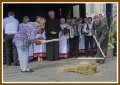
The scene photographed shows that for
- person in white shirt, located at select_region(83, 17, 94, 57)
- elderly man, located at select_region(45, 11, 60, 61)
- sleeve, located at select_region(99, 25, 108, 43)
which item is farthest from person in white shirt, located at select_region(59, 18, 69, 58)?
sleeve, located at select_region(99, 25, 108, 43)

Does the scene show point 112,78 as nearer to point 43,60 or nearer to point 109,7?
point 43,60

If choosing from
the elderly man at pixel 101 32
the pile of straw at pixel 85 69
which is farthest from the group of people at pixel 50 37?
the pile of straw at pixel 85 69

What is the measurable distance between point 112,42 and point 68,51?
189 cm

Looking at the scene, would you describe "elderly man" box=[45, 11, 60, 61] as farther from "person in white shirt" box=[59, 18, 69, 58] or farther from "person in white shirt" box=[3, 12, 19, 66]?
"person in white shirt" box=[3, 12, 19, 66]

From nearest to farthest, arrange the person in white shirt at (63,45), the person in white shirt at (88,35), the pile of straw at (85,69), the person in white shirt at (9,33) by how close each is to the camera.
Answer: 1. the pile of straw at (85,69)
2. the person in white shirt at (9,33)
3. the person in white shirt at (63,45)
4. the person in white shirt at (88,35)

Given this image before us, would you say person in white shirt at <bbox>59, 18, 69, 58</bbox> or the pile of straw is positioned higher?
person in white shirt at <bbox>59, 18, 69, 58</bbox>

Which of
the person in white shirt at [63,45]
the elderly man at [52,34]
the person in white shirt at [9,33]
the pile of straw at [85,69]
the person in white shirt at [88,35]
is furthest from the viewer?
the person in white shirt at [88,35]

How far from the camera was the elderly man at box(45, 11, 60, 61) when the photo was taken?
9.81 meters

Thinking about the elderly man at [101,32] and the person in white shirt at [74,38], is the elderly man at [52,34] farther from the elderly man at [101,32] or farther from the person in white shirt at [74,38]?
the elderly man at [101,32]

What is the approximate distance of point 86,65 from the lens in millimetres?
7559

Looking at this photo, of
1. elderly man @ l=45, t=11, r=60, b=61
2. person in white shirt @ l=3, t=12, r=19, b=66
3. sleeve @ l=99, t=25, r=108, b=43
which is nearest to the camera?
person in white shirt @ l=3, t=12, r=19, b=66

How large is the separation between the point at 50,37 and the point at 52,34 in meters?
0.14

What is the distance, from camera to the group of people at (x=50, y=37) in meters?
7.42

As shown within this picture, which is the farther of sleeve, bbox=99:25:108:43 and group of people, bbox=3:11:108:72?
sleeve, bbox=99:25:108:43
